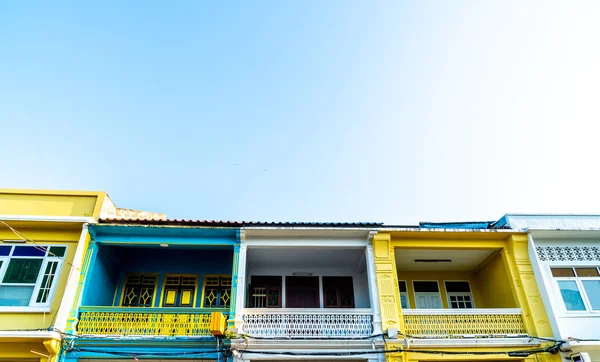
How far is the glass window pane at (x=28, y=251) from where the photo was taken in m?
11.8

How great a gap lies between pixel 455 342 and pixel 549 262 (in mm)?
3950

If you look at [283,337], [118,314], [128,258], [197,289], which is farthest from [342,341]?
[128,258]

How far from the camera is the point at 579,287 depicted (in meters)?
12.4

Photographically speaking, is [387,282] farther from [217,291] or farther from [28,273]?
[28,273]

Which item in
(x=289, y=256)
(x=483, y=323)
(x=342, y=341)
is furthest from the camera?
(x=289, y=256)

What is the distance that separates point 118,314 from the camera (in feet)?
37.4

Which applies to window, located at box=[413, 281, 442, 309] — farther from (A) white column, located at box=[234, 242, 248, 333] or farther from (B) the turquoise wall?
(B) the turquoise wall

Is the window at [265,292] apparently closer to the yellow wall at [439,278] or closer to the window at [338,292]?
the window at [338,292]

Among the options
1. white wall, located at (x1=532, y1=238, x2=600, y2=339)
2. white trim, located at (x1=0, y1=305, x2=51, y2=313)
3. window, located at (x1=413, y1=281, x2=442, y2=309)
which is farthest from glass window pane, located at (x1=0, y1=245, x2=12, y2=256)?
white wall, located at (x1=532, y1=238, x2=600, y2=339)

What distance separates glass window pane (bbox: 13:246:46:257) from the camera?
11766mm

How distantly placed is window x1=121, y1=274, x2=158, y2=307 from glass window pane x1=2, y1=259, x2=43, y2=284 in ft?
8.91

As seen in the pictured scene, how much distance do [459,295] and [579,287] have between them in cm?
355

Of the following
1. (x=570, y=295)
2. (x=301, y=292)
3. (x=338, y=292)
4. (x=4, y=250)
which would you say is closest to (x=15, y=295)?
Result: (x=4, y=250)

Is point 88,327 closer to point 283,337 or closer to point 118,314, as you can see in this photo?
point 118,314
